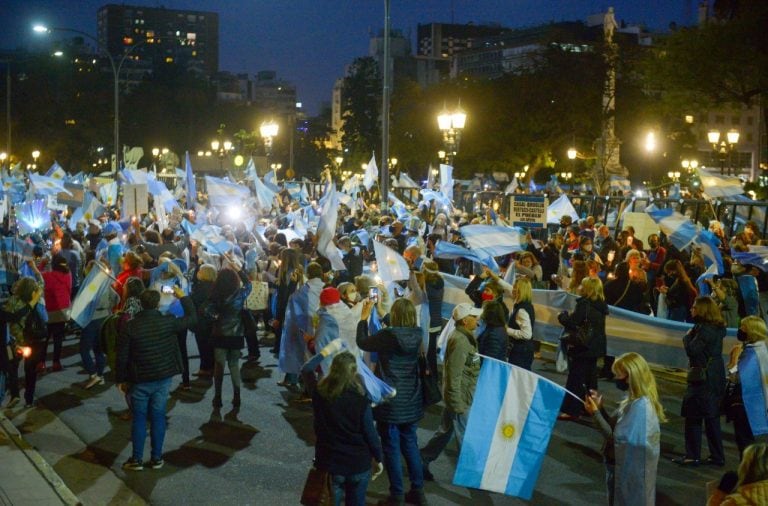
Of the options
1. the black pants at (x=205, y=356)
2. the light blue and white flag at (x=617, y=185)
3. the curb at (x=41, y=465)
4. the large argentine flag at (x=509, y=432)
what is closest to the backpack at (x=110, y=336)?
the curb at (x=41, y=465)

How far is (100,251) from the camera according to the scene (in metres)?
15.3

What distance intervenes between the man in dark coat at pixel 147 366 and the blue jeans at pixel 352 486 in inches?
98.9

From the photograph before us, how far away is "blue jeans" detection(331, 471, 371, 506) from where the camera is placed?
19.8 feet

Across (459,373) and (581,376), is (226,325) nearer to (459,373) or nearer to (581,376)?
(459,373)

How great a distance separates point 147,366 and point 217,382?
2296mm

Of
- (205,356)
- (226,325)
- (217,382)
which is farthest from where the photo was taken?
(205,356)

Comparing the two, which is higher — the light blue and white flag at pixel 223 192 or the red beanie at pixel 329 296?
the light blue and white flag at pixel 223 192

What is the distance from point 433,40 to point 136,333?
17122 centimetres

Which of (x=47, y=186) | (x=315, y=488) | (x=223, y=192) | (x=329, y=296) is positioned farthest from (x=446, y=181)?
(x=315, y=488)

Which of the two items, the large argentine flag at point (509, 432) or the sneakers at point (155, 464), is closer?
the large argentine flag at point (509, 432)

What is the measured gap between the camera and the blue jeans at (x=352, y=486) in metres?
6.04

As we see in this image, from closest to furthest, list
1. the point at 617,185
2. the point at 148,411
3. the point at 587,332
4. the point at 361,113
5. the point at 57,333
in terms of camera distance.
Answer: the point at 148,411, the point at 587,332, the point at 57,333, the point at 617,185, the point at 361,113

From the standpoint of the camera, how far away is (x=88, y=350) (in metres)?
11.6

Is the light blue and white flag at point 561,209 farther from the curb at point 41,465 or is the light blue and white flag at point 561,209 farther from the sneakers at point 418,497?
the sneakers at point 418,497
